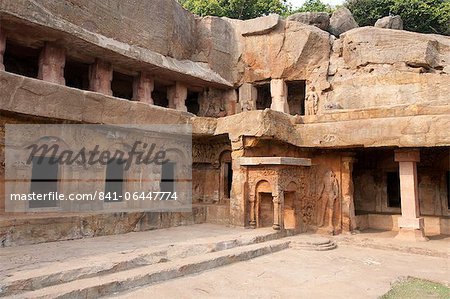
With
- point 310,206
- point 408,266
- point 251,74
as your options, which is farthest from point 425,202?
point 251,74

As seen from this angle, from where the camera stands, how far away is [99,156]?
1089 cm

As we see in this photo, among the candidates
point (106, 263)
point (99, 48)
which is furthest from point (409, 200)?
point (99, 48)

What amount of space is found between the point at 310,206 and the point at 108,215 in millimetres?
6671

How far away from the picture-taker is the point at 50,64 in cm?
1209

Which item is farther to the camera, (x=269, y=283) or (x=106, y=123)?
(x=106, y=123)

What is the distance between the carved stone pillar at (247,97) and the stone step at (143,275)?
32.7 feet

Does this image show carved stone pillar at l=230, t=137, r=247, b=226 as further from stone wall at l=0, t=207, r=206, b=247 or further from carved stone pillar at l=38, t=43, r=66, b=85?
carved stone pillar at l=38, t=43, r=66, b=85

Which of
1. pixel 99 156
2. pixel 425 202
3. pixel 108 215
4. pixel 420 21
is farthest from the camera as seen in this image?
pixel 420 21

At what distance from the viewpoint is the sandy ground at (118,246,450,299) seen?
5.98 m

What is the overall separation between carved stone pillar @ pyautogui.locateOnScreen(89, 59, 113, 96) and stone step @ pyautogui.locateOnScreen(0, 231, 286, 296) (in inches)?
310

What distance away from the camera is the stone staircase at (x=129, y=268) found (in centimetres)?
525

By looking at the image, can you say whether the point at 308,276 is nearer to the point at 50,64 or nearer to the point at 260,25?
the point at 50,64

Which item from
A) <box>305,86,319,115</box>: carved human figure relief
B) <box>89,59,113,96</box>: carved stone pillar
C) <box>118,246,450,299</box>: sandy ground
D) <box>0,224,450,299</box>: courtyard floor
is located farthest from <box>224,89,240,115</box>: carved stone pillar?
<box>118,246,450,299</box>: sandy ground

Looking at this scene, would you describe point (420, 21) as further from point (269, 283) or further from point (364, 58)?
point (269, 283)
